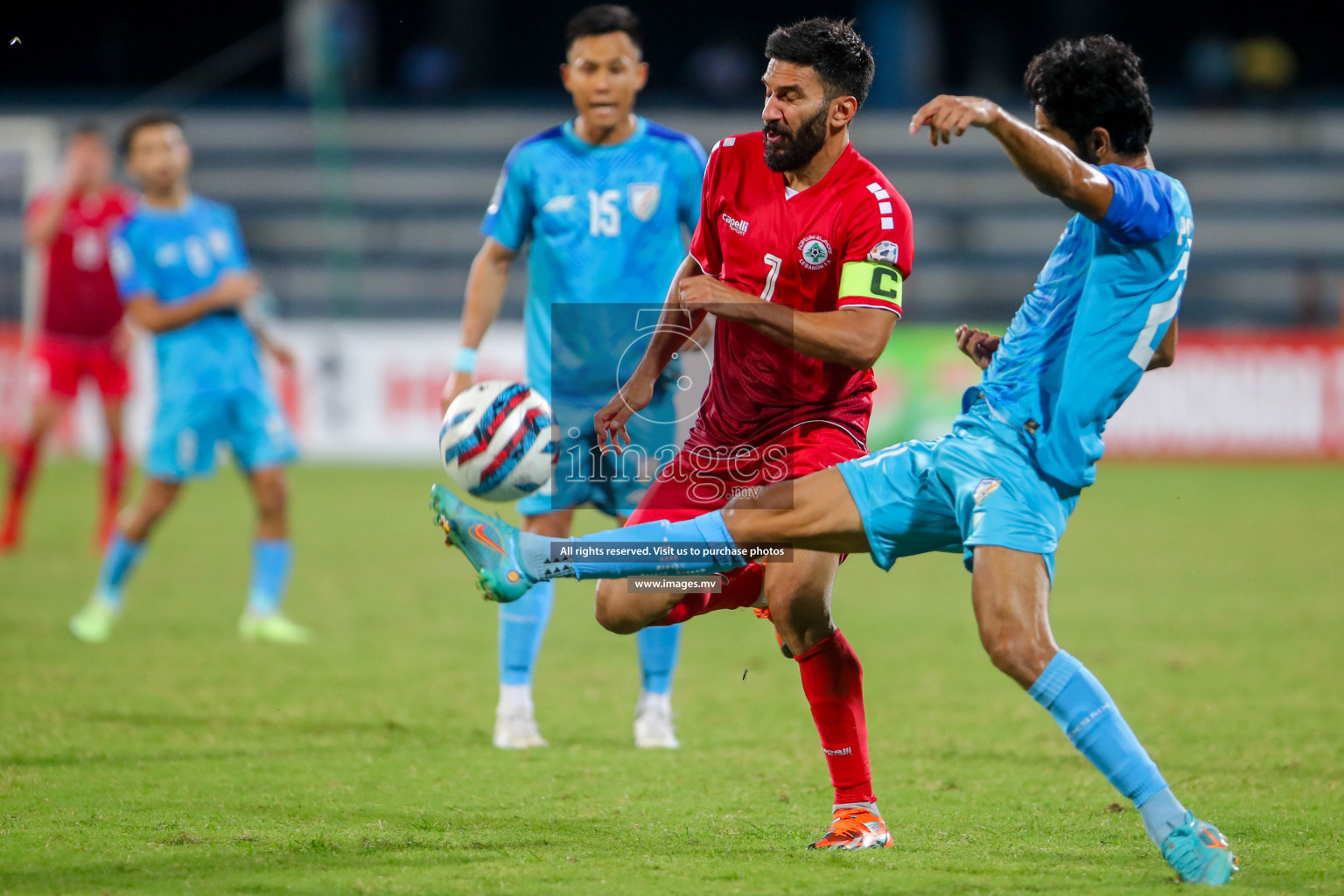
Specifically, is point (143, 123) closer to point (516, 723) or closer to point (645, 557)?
point (516, 723)

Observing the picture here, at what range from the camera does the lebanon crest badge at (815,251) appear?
4.26 m

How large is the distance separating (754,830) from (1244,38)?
2214 centimetres

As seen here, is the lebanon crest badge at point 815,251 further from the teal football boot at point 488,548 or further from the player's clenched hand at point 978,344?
the teal football boot at point 488,548

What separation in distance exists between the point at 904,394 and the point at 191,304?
9154 millimetres

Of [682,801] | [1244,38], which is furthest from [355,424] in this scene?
A: [1244,38]

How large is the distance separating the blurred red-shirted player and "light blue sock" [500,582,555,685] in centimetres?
567

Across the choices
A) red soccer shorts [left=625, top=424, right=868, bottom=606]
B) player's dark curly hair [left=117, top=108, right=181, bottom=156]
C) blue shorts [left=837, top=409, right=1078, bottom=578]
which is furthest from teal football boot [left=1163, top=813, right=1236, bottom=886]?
player's dark curly hair [left=117, top=108, right=181, bottom=156]

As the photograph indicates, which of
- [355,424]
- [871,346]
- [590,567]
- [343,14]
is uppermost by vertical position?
[343,14]

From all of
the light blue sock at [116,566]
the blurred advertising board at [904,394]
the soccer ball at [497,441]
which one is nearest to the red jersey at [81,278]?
the light blue sock at [116,566]

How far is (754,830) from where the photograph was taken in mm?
4301

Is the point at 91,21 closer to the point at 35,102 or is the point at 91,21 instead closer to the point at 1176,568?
the point at 35,102

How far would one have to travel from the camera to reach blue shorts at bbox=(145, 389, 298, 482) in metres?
7.73

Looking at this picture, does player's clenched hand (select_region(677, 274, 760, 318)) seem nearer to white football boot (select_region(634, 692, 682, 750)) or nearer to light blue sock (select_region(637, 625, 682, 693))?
light blue sock (select_region(637, 625, 682, 693))

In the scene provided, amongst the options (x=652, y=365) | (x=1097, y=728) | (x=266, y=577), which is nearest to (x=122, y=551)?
(x=266, y=577)
